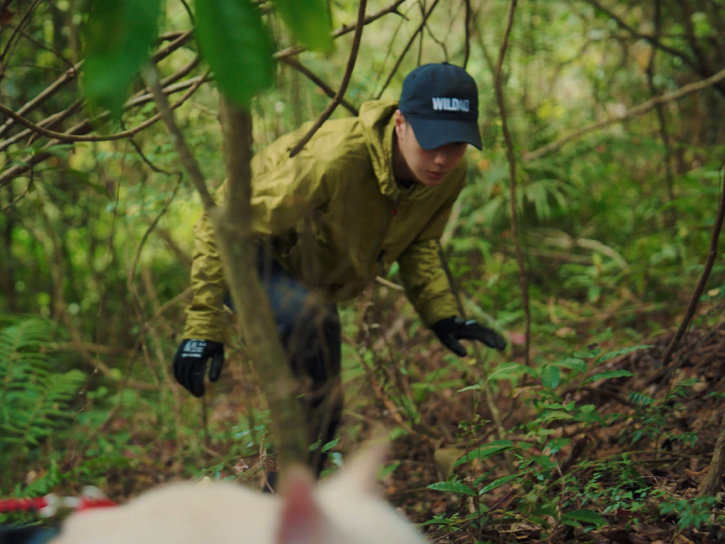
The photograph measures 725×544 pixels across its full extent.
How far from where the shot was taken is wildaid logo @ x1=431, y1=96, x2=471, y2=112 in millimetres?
3139

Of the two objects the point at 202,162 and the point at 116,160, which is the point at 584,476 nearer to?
the point at 202,162

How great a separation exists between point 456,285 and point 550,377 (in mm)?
2039

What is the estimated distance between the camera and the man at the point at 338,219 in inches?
125

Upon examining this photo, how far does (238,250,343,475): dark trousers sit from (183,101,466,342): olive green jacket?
0.08 m

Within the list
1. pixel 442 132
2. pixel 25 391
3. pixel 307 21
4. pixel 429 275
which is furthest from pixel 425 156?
pixel 25 391

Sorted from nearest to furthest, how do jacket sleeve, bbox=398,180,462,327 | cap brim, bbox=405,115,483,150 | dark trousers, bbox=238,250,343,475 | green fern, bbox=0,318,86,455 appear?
cap brim, bbox=405,115,483,150 → dark trousers, bbox=238,250,343,475 → jacket sleeve, bbox=398,180,462,327 → green fern, bbox=0,318,86,455

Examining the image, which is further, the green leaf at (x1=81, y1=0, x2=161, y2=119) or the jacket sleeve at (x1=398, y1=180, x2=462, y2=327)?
the jacket sleeve at (x1=398, y1=180, x2=462, y2=327)

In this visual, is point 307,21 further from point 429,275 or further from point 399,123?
point 429,275

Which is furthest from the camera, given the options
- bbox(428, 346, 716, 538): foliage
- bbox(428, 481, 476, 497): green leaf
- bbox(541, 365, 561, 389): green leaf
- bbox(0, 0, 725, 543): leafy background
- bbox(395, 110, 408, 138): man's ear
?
bbox(395, 110, 408, 138): man's ear

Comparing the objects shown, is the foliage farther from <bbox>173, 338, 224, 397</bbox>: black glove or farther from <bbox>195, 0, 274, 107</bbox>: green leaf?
<bbox>195, 0, 274, 107</bbox>: green leaf

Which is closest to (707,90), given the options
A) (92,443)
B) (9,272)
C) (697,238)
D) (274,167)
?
(697,238)

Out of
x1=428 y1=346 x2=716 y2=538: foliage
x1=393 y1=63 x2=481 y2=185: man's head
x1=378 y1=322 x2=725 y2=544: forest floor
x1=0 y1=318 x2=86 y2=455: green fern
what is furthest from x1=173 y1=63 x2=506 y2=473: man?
x1=0 y1=318 x2=86 y2=455: green fern

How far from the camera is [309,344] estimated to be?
3.87 metres

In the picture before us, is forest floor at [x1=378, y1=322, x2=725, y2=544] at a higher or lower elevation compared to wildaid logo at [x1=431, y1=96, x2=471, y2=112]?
lower
